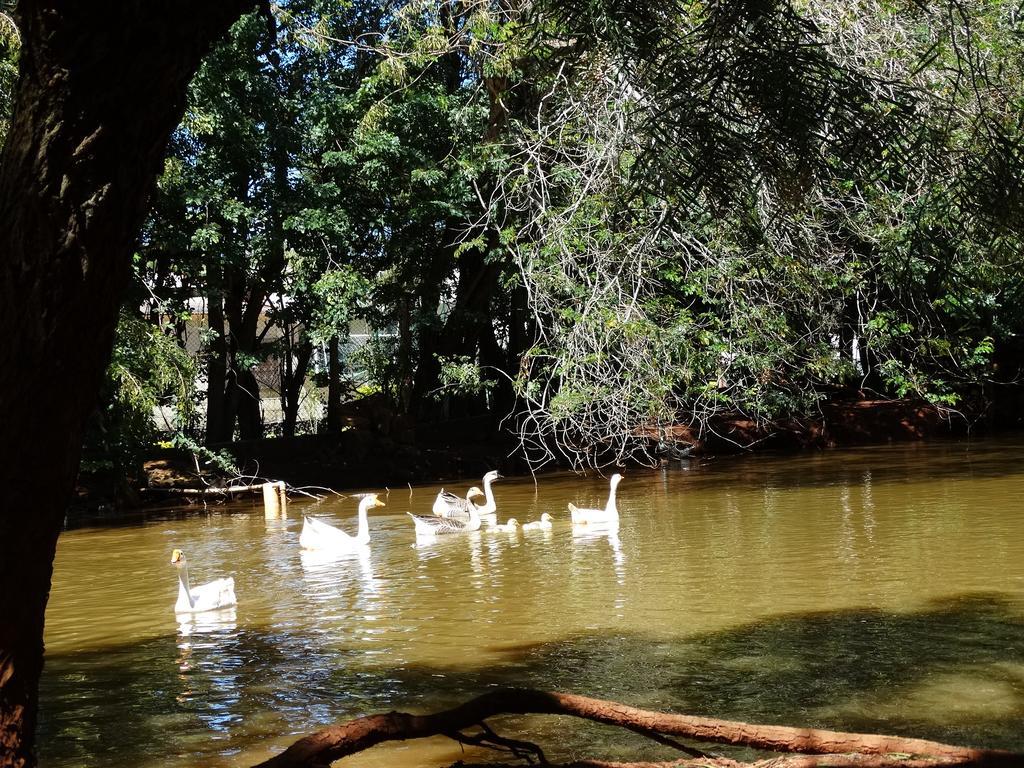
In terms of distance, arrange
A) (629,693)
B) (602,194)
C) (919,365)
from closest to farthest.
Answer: (629,693)
(602,194)
(919,365)

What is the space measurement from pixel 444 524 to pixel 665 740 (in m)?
10.7

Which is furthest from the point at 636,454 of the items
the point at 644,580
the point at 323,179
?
the point at 644,580

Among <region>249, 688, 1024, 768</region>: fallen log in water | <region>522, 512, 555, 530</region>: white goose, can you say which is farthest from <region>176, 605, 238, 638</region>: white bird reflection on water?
<region>249, 688, 1024, 768</region>: fallen log in water

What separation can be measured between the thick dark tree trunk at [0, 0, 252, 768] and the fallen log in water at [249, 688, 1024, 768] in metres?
0.92

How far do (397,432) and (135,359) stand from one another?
27.8 feet

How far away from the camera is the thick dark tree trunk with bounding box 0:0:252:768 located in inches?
122

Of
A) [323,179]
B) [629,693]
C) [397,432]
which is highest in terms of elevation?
[323,179]

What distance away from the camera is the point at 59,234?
10.3ft

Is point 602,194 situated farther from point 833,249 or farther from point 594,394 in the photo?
point 833,249

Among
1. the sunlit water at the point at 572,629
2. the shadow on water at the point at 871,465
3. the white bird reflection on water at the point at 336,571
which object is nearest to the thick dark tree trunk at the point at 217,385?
the sunlit water at the point at 572,629

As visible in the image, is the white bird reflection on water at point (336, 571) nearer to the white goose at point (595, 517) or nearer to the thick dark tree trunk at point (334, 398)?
the white goose at point (595, 517)

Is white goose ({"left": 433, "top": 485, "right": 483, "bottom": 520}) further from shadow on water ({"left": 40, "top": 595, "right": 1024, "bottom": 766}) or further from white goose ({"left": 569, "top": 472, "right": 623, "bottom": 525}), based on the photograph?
shadow on water ({"left": 40, "top": 595, "right": 1024, "bottom": 766})

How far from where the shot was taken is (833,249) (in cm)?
1597

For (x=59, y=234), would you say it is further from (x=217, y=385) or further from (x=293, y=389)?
(x=293, y=389)
